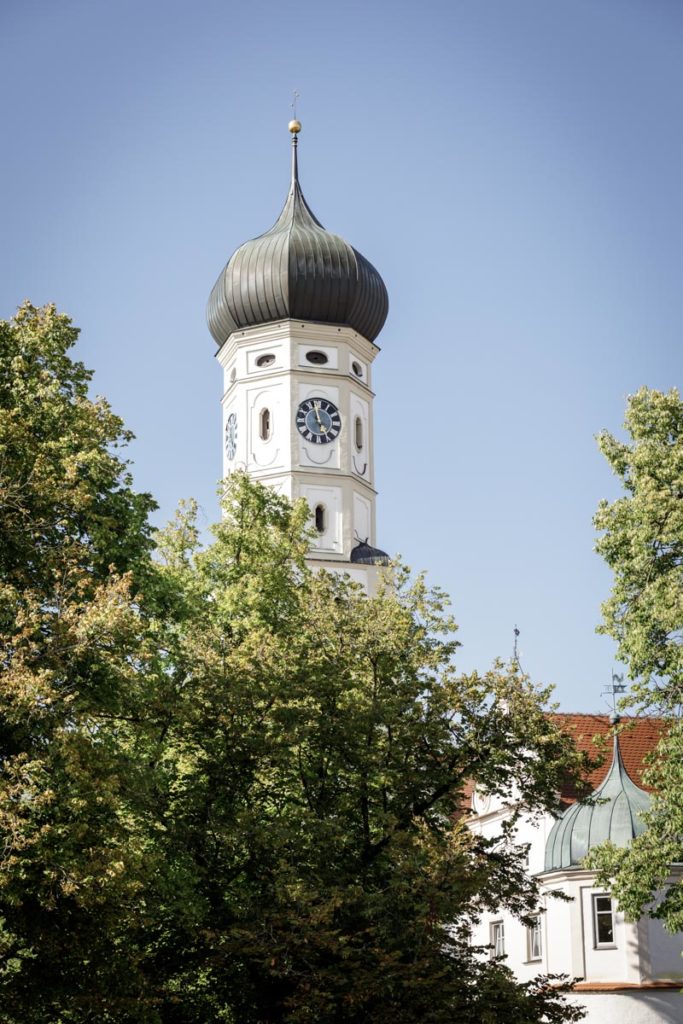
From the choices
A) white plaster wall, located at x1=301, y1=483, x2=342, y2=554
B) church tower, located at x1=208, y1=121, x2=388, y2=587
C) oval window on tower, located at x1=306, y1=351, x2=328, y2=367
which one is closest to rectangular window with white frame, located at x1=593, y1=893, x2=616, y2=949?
church tower, located at x1=208, y1=121, x2=388, y2=587

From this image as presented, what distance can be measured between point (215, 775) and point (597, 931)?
14740mm

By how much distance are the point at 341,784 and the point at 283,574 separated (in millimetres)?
5176

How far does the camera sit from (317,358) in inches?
2729

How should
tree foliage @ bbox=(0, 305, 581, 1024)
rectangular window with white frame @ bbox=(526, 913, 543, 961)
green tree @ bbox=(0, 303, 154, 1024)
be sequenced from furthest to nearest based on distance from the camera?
rectangular window with white frame @ bbox=(526, 913, 543, 961) → tree foliage @ bbox=(0, 305, 581, 1024) → green tree @ bbox=(0, 303, 154, 1024)

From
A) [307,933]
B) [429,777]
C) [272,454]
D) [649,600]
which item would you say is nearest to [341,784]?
Result: [429,777]

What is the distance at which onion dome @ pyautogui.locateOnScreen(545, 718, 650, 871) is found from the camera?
125 ft

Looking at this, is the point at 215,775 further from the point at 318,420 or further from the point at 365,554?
the point at 318,420

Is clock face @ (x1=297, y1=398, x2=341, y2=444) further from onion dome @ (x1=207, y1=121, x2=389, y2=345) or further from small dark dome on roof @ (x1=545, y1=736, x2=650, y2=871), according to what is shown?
small dark dome on roof @ (x1=545, y1=736, x2=650, y2=871)

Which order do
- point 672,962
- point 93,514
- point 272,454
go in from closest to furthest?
point 93,514
point 672,962
point 272,454

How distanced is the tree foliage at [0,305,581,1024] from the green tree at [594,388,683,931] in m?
1.84

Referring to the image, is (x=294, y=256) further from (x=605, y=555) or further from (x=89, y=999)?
(x=89, y=999)

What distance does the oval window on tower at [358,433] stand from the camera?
68.6 m

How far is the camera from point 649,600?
93.0 ft

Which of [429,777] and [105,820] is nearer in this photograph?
[105,820]
